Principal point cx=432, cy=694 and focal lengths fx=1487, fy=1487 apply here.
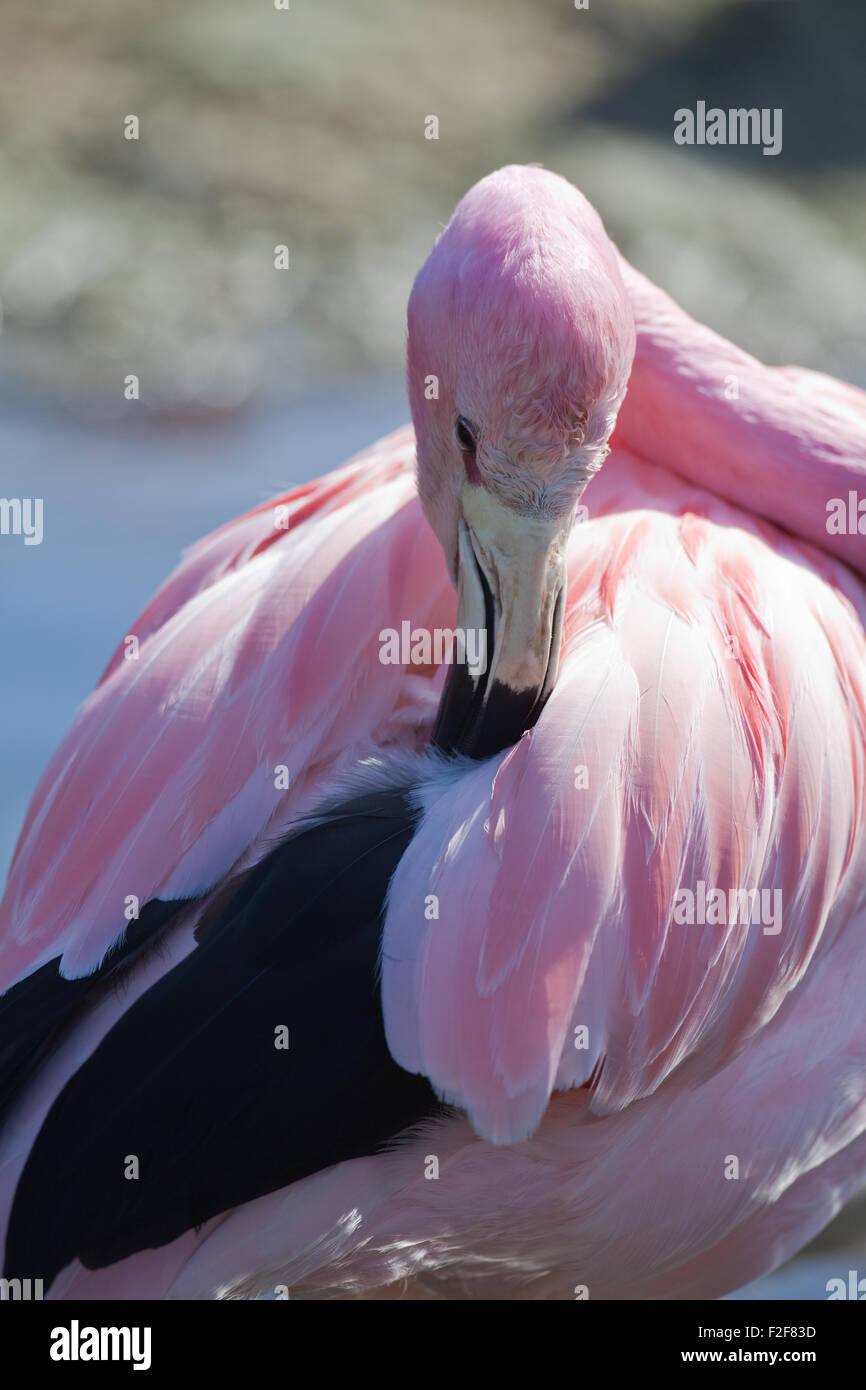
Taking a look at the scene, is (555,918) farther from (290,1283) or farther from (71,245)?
(71,245)

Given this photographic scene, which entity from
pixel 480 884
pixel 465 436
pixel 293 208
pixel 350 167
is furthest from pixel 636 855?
pixel 350 167

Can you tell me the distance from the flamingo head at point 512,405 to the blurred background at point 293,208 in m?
1.96

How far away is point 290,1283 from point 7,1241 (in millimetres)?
310

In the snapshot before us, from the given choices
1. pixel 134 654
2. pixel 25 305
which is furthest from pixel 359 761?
pixel 25 305

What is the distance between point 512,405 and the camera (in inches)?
56.4

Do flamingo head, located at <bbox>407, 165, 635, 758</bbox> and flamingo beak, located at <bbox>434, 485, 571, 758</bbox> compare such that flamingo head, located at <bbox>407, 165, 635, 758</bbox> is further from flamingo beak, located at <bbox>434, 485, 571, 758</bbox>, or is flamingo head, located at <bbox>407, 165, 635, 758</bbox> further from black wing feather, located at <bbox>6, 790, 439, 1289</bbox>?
black wing feather, located at <bbox>6, 790, 439, 1289</bbox>

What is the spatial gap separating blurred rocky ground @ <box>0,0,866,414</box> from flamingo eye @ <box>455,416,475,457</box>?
2.57 m

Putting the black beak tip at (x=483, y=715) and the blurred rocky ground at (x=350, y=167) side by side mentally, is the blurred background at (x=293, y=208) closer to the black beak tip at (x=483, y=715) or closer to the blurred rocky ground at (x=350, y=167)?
the blurred rocky ground at (x=350, y=167)

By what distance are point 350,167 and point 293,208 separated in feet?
0.87

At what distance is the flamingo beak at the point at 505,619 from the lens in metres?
1.51

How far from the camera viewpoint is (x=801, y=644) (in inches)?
65.5

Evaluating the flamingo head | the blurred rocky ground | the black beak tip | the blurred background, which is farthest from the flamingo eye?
the blurred rocky ground

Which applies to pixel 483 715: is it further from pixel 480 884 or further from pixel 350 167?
pixel 350 167

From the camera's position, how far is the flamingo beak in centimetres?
151
